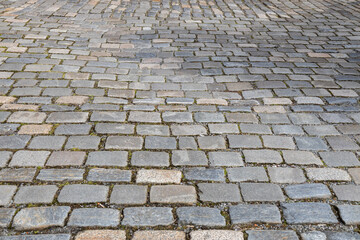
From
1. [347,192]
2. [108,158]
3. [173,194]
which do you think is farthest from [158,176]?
[347,192]

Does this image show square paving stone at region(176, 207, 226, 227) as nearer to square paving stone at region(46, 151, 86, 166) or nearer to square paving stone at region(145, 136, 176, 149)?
square paving stone at region(145, 136, 176, 149)

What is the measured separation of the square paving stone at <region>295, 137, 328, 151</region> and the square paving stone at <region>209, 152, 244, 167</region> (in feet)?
1.88

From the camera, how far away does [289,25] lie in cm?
669

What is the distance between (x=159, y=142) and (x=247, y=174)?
30.9 inches

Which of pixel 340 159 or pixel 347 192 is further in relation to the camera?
pixel 340 159

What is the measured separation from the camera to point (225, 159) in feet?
9.68

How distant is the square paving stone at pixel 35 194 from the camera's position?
8.02 feet

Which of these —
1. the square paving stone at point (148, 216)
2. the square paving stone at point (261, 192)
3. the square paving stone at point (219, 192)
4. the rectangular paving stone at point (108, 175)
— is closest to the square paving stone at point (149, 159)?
the rectangular paving stone at point (108, 175)

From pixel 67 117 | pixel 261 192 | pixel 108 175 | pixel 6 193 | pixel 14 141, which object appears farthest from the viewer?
pixel 67 117

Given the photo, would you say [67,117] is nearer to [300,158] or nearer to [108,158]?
[108,158]

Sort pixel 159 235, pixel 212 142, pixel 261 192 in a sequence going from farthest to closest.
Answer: pixel 212 142
pixel 261 192
pixel 159 235

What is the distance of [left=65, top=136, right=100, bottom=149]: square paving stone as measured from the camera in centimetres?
303

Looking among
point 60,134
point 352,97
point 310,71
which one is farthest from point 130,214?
point 310,71

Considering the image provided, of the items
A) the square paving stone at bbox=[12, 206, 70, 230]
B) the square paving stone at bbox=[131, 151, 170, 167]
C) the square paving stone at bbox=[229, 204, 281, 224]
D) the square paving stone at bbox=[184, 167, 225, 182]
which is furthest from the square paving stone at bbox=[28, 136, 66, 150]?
the square paving stone at bbox=[229, 204, 281, 224]
